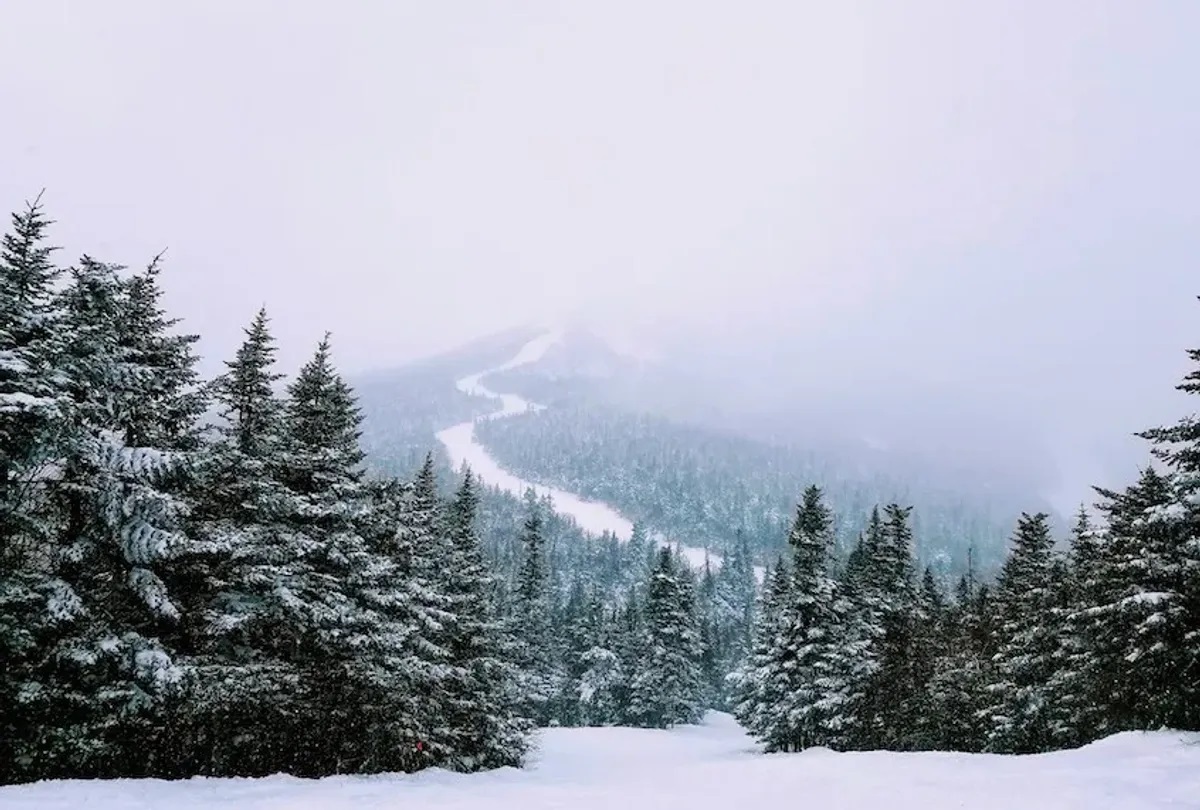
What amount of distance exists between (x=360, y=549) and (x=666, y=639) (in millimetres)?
47644

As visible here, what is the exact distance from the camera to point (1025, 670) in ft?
101

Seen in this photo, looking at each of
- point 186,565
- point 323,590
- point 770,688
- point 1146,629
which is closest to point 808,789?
point 1146,629

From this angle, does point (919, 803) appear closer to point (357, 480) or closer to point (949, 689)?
point (357, 480)

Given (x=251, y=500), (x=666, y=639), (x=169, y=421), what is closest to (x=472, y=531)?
(x=251, y=500)

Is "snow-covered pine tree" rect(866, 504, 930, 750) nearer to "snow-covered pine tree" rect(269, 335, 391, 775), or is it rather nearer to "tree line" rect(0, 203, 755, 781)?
"tree line" rect(0, 203, 755, 781)

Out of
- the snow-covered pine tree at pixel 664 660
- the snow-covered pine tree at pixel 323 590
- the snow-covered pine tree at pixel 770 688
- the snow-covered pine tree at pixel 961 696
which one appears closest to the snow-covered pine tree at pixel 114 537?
the snow-covered pine tree at pixel 323 590

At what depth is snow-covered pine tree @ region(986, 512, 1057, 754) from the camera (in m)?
29.9

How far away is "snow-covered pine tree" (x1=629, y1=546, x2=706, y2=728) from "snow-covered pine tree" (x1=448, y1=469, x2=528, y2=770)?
105 feet

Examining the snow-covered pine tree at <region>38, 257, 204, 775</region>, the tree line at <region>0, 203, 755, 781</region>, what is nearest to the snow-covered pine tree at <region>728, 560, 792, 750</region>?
the tree line at <region>0, 203, 755, 781</region>

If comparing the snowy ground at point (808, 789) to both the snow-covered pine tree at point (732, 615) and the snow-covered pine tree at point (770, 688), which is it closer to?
the snow-covered pine tree at point (770, 688)

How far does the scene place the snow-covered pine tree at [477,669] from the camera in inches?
1144

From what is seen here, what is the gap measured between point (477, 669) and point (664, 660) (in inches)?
1473

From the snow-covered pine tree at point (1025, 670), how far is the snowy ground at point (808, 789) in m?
12.3

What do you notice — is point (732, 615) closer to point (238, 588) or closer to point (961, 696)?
point (961, 696)
